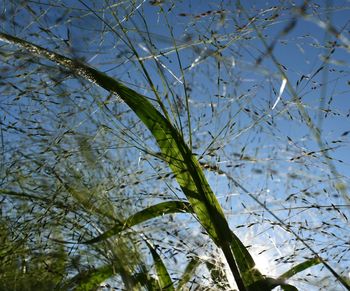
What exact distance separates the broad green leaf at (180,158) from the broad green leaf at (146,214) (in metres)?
0.13

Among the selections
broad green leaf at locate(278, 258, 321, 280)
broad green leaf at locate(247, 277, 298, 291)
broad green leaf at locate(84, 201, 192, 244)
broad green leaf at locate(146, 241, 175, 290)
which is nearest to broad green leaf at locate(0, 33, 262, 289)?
broad green leaf at locate(247, 277, 298, 291)

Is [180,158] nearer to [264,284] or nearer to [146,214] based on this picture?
[146,214]

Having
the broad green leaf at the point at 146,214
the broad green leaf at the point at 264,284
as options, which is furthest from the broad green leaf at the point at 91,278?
the broad green leaf at the point at 264,284

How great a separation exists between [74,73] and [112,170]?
1.59 ft

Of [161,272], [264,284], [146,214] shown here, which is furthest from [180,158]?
[161,272]

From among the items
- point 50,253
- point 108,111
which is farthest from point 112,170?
point 50,253

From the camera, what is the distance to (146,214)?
5.29 feet

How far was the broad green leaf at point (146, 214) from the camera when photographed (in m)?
1.53

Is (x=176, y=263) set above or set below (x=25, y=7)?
below

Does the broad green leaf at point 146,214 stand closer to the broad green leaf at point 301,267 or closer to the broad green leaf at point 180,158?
the broad green leaf at point 180,158

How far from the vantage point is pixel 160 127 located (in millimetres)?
1416

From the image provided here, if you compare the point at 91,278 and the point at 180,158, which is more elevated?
the point at 180,158

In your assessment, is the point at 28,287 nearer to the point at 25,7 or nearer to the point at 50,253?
the point at 50,253

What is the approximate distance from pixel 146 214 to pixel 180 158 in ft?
1.03
